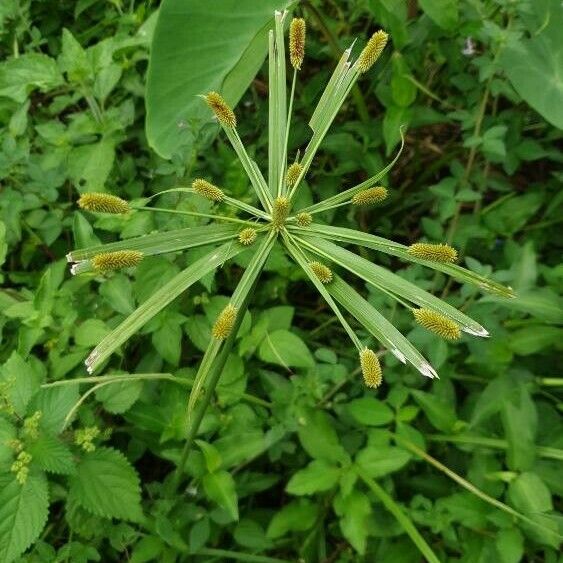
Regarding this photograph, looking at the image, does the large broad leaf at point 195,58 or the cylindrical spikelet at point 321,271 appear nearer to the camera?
the cylindrical spikelet at point 321,271

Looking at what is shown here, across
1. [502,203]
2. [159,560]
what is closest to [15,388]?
[159,560]

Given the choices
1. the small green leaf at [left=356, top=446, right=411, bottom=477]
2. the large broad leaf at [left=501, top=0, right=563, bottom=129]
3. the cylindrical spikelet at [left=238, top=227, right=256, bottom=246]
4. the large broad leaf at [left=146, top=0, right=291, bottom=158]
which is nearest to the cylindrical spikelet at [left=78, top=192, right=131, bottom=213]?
the cylindrical spikelet at [left=238, top=227, right=256, bottom=246]

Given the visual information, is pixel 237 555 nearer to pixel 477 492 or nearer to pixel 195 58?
pixel 477 492

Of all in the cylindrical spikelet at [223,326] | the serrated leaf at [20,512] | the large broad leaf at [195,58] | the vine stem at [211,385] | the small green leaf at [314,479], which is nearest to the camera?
the cylindrical spikelet at [223,326]

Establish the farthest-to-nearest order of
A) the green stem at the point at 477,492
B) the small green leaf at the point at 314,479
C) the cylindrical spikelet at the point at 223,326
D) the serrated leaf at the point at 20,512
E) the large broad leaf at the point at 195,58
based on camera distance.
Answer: the large broad leaf at the point at 195,58 → the small green leaf at the point at 314,479 → the green stem at the point at 477,492 → the serrated leaf at the point at 20,512 → the cylindrical spikelet at the point at 223,326

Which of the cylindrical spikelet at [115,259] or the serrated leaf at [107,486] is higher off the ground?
the cylindrical spikelet at [115,259]

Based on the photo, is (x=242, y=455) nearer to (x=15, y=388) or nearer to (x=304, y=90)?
(x=15, y=388)

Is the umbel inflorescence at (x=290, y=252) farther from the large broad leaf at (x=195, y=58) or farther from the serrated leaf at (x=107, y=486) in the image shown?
the large broad leaf at (x=195, y=58)

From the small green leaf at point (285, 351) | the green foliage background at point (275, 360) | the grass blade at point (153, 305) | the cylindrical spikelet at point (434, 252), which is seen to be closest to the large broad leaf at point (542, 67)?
the green foliage background at point (275, 360)
